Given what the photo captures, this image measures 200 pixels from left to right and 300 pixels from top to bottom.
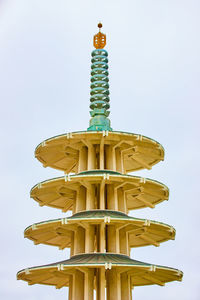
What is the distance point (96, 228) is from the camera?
1660 inches

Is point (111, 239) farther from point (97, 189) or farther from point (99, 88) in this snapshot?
point (99, 88)

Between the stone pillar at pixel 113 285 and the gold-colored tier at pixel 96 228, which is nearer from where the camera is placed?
the gold-colored tier at pixel 96 228

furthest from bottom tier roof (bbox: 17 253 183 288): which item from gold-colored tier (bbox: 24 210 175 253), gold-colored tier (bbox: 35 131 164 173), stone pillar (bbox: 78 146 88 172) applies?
gold-colored tier (bbox: 35 131 164 173)

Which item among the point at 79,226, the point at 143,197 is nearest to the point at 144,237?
the point at 143,197

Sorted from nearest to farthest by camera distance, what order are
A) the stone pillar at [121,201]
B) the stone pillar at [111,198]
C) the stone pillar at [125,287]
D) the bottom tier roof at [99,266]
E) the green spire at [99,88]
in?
the bottom tier roof at [99,266] < the stone pillar at [125,287] < the stone pillar at [111,198] < the stone pillar at [121,201] < the green spire at [99,88]

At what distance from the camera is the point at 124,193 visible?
144 feet

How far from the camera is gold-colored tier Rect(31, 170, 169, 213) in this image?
40.4 meters

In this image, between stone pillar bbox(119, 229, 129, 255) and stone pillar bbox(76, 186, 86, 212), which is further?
stone pillar bbox(76, 186, 86, 212)

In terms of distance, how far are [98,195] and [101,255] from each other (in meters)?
6.86

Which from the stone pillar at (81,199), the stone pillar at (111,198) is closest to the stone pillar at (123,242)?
the stone pillar at (111,198)

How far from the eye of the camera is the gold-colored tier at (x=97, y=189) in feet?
133

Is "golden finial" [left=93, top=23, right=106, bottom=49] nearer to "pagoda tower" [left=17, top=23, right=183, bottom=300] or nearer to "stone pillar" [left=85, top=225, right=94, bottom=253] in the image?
"pagoda tower" [left=17, top=23, right=183, bottom=300]

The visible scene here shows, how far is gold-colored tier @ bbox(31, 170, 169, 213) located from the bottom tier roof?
19.0ft

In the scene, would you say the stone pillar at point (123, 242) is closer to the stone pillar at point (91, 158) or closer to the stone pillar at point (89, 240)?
the stone pillar at point (89, 240)
